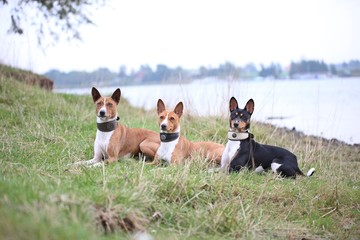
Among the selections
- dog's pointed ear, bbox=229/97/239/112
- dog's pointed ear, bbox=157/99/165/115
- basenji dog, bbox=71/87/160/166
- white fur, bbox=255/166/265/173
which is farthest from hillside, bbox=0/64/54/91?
white fur, bbox=255/166/265/173

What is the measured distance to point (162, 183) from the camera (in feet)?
16.8

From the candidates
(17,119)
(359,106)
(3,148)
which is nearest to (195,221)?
(3,148)

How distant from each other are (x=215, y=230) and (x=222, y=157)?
8.61 feet

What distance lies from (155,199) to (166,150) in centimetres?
237

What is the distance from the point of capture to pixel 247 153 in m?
6.93

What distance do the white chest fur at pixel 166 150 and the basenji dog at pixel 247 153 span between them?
0.82 m

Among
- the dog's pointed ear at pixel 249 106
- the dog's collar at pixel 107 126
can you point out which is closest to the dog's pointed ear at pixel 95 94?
the dog's collar at pixel 107 126

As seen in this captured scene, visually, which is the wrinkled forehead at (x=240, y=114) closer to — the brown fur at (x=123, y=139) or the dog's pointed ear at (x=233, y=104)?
the dog's pointed ear at (x=233, y=104)

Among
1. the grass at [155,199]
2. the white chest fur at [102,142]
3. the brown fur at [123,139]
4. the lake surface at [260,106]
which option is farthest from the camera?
the lake surface at [260,106]

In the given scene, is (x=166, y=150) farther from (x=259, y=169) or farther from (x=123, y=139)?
(x=259, y=169)

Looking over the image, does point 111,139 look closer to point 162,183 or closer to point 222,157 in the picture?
point 222,157

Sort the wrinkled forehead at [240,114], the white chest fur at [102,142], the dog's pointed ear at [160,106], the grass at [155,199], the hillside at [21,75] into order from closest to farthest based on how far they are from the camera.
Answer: the grass at [155,199] < the wrinkled forehead at [240,114] < the white chest fur at [102,142] < the dog's pointed ear at [160,106] < the hillside at [21,75]

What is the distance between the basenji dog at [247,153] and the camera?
22.4 ft

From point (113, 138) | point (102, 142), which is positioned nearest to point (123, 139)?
point (113, 138)
